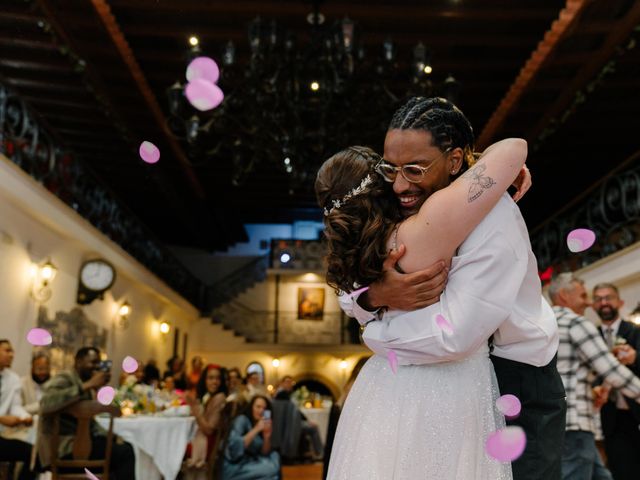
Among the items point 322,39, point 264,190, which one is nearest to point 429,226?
point 322,39

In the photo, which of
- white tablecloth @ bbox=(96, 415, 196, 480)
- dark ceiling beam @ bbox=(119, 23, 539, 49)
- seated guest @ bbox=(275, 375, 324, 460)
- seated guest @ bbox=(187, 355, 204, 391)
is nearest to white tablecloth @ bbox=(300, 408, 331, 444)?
seated guest @ bbox=(275, 375, 324, 460)

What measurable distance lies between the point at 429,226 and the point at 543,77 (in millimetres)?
7422

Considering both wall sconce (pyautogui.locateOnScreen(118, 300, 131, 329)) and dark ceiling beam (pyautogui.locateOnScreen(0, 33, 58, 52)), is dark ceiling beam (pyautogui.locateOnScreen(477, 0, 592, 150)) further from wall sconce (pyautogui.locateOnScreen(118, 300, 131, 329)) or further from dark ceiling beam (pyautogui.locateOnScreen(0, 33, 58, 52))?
wall sconce (pyautogui.locateOnScreen(118, 300, 131, 329))

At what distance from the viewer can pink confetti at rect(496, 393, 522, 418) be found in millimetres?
1618

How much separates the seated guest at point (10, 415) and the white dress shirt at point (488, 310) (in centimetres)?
518

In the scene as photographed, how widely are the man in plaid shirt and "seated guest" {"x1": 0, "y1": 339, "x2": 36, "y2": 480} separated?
436cm

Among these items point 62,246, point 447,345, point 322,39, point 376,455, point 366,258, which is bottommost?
point 376,455

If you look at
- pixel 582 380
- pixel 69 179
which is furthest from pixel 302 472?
pixel 582 380

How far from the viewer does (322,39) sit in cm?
600

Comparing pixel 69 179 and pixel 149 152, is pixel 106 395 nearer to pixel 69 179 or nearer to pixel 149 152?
pixel 149 152

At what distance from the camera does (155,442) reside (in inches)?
242

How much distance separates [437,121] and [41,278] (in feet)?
27.6

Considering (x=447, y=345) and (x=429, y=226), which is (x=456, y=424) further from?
(x=429, y=226)

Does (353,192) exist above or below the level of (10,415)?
above
